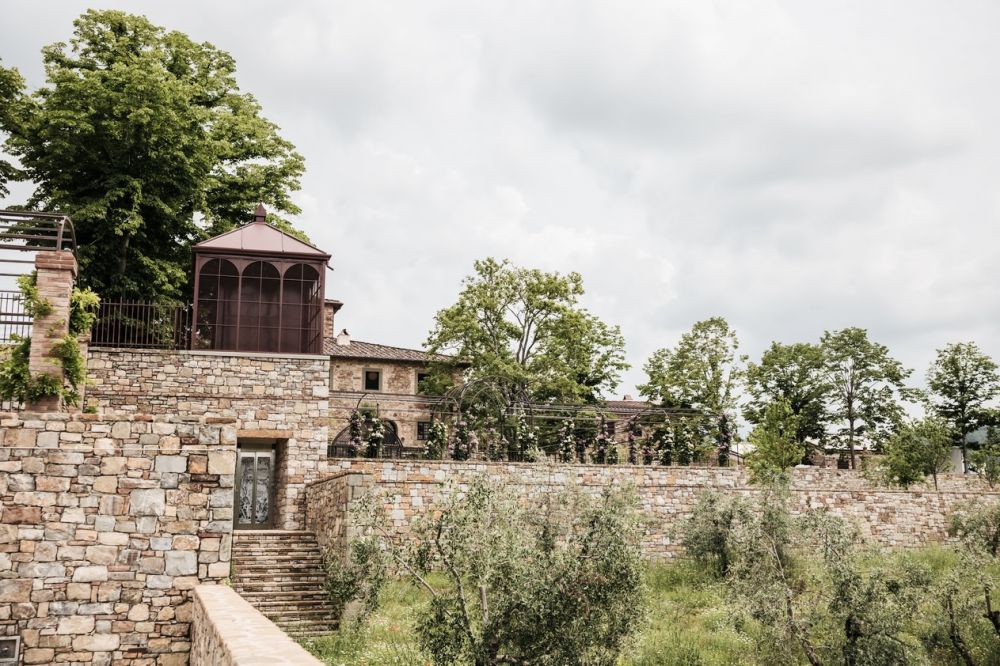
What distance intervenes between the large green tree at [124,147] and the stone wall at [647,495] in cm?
759

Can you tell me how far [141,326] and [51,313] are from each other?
372cm

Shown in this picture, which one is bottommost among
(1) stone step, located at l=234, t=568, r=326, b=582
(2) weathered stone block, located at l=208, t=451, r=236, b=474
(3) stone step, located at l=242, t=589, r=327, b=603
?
(3) stone step, located at l=242, t=589, r=327, b=603

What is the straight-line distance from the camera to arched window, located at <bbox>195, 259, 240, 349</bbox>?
739 inches

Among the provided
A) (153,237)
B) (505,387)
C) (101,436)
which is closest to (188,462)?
(101,436)

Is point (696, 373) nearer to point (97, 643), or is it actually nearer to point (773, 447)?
point (773, 447)

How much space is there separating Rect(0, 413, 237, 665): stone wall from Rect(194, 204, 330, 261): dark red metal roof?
10.9 m

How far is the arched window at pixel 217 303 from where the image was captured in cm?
1878

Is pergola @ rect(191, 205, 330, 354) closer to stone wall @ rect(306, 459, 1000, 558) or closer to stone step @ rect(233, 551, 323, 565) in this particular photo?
stone wall @ rect(306, 459, 1000, 558)

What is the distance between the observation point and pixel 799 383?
124 feet

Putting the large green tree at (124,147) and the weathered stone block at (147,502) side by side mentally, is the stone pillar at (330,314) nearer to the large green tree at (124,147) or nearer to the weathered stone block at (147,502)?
the large green tree at (124,147)

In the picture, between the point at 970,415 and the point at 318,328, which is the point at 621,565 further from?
the point at 970,415

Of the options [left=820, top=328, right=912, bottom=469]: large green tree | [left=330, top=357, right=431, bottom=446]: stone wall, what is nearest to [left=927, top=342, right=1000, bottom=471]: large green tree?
[left=820, top=328, right=912, bottom=469]: large green tree

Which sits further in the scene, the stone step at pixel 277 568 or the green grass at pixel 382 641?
the stone step at pixel 277 568

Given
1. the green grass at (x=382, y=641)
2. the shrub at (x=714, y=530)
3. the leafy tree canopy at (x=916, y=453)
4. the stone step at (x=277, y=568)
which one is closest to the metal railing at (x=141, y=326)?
the stone step at (x=277, y=568)
